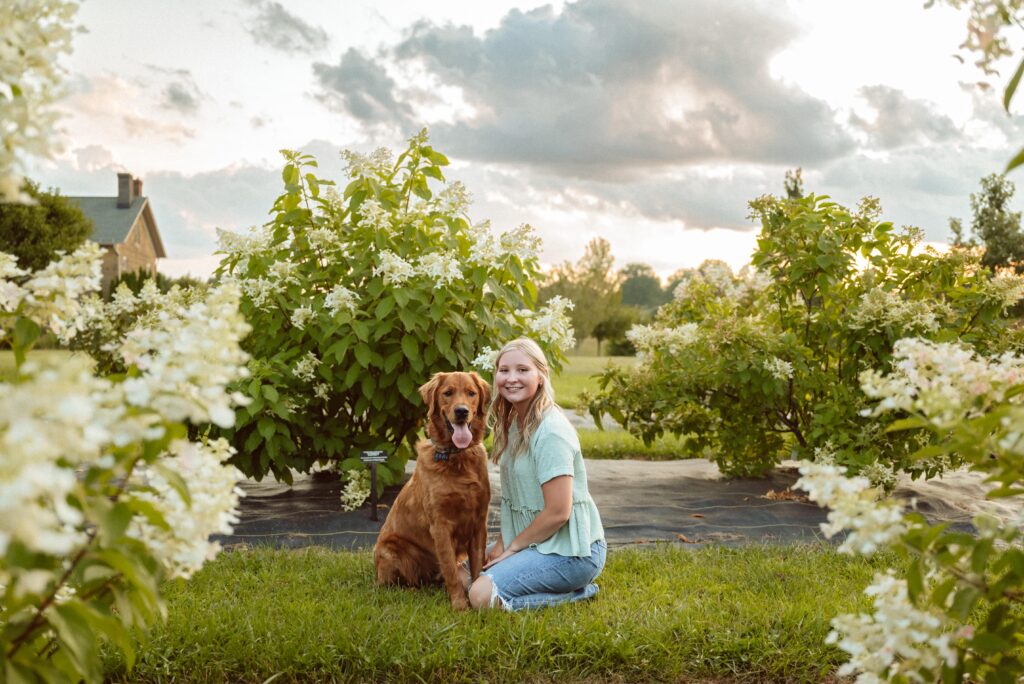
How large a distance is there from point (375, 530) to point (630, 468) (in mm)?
3045

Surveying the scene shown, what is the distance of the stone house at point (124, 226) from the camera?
40312mm

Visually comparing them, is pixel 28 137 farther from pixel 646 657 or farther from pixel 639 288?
pixel 639 288

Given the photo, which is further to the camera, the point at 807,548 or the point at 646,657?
the point at 807,548

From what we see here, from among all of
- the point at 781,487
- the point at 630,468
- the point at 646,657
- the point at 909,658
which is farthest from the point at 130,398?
the point at 630,468

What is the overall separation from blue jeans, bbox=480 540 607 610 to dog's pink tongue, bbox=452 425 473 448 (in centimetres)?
57

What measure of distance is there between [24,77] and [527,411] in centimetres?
266

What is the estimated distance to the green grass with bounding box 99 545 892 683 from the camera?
2.96m

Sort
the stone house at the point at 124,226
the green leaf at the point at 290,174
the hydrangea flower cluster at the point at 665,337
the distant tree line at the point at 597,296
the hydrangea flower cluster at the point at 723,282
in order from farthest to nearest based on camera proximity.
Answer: the stone house at the point at 124,226, the distant tree line at the point at 597,296, the hydrangea flower cluster at the point at 723,282, the hydrangea flower cluster at the point at 665,337, the green leaf at the point at 290,174

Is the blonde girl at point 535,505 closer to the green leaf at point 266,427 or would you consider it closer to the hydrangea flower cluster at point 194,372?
the green leaf at point 266,427

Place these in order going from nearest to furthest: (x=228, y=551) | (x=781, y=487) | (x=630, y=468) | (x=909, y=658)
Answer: (x=909, y=658) < (x=228, y=551) < (x=781, y=487) < (x=630, y=468)

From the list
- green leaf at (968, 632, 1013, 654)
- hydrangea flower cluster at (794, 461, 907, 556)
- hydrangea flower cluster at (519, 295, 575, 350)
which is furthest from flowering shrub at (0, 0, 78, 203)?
hydrangea flower cluster at (519, 295, 575, 350)

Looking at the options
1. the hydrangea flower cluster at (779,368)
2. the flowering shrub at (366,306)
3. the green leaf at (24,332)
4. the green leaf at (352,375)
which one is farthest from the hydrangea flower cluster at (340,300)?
the green leaf at (24,332)

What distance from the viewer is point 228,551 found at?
4715 mm

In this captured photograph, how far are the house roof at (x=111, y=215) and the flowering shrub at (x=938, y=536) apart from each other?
4277 centimetres
